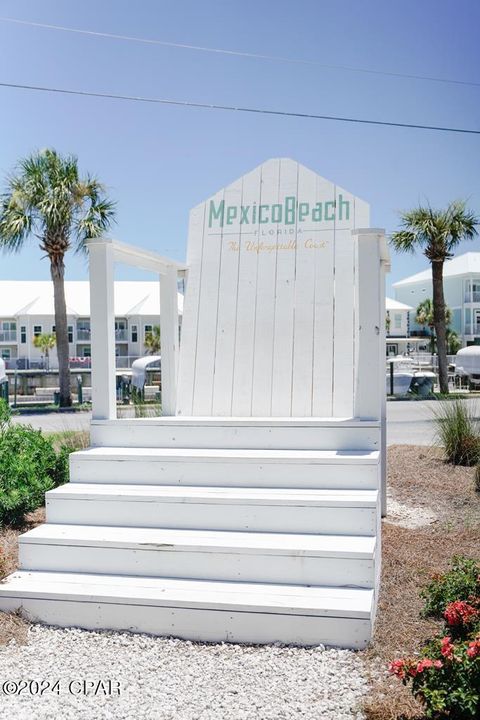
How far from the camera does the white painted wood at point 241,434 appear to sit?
4496 mm

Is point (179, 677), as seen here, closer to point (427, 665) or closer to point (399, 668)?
point (399, 668)

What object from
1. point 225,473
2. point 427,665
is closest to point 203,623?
point 225,473

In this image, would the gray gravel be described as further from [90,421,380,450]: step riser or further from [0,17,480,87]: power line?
[0,17,480,87]: power line

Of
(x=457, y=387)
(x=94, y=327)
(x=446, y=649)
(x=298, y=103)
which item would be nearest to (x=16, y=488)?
(x=94, y=327)

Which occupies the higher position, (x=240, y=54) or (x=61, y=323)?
(x=240, y=54)

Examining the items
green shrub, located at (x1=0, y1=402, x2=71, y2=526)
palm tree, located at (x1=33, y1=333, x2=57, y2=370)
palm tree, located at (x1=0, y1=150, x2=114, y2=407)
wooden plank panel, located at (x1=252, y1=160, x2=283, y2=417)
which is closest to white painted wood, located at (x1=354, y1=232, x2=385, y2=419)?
wooden plank panel, located at (x1=252, y1=160, x2=283, y2=417)

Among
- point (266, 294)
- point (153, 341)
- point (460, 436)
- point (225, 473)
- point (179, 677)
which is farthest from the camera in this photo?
point (153, 341)

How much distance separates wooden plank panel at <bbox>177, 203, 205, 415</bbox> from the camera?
6133 millimetres

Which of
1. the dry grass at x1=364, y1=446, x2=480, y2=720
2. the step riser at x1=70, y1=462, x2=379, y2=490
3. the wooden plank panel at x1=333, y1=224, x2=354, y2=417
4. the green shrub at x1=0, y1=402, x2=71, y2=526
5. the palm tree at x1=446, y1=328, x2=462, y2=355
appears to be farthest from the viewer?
the palm tree at x1=446, y1=328, x2=462, y2=355

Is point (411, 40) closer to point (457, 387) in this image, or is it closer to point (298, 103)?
point (298, 103)

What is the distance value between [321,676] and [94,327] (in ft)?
9.05

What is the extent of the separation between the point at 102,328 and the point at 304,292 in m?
2.04

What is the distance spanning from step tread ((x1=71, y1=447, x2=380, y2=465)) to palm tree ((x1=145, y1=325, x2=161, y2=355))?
124ft

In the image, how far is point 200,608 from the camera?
351 centimetres
